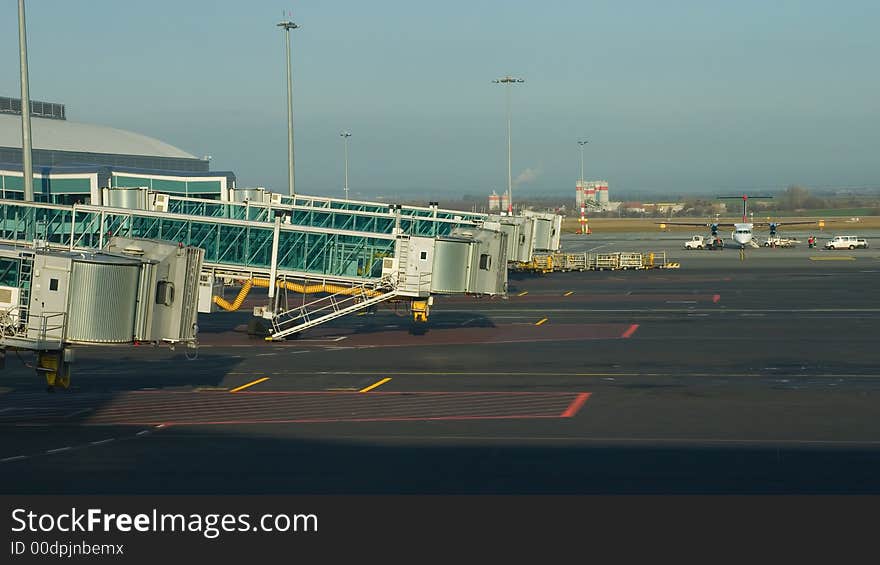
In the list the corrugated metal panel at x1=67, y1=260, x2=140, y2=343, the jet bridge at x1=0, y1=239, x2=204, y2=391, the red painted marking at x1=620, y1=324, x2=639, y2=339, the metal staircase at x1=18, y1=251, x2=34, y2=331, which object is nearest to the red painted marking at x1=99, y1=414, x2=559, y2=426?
the corrugated metal panel at x1=67, y1=260, x2=140, y2=343

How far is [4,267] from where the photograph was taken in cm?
3750

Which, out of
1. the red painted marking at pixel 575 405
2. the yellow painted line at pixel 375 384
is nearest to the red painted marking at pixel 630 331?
the yellow painted line at pixel 375 384

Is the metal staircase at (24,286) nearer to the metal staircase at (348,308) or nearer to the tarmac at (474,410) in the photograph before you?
the tarmac at (474,410)

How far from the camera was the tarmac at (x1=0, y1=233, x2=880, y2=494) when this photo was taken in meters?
26.6

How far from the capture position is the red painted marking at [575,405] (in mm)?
35562

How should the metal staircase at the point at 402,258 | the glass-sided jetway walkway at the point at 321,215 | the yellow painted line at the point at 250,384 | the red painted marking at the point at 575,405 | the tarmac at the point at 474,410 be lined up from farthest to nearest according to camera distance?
the glass-sided jetway walkway at the point at 321,215, the metal staircase at the point at 402,258, the yellow painted line at the point at 250,384, the red painted marking at the point at 575,405, the tarmac at the point at 474,410

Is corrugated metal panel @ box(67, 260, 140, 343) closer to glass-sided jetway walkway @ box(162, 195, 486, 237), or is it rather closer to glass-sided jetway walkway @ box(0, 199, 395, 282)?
glass-sided jetway walkway @ box(0, 199, 395, 282)

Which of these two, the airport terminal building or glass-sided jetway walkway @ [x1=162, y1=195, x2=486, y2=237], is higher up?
the airport terminal building

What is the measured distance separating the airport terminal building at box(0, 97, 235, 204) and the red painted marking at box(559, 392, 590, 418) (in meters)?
55.4

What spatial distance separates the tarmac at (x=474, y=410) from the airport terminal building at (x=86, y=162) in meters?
26.1

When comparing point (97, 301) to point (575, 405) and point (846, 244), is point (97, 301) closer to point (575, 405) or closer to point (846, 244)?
point (575, 405)

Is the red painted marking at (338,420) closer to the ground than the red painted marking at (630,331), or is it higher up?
higher up

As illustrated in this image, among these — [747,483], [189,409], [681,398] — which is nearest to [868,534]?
[747,483]

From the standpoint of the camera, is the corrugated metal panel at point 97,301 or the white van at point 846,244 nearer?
the corrugated metal panel at point 97,301
